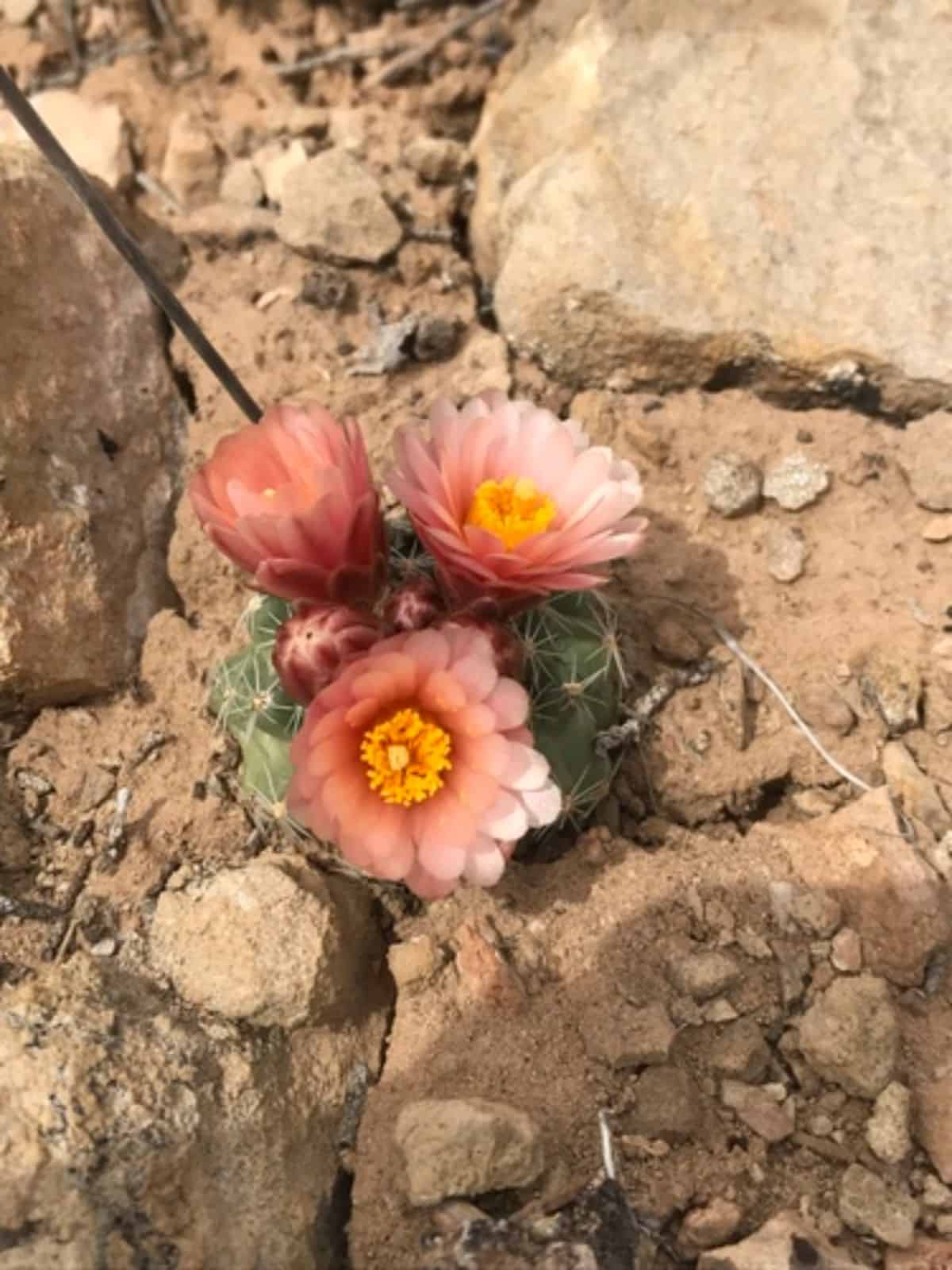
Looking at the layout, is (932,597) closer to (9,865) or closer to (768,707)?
(768,707)

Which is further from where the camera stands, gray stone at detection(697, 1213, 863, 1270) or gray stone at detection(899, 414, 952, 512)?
gray stone at detection(899, 414, 952, 512)

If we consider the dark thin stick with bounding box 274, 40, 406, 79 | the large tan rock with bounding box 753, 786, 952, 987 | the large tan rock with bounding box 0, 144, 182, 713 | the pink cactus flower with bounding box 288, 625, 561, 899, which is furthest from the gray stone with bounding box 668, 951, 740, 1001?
the dark thin stick with bounding box 274, 40, 406, 79

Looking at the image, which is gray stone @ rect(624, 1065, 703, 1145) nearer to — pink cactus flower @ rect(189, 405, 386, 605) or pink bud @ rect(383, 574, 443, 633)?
pink bud @ rect(383, 574, 443, 633)

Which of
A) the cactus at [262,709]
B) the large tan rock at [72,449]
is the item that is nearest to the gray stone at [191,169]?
the large tan rock at [72,449]

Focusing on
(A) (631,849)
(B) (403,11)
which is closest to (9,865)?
(A) (631,849)

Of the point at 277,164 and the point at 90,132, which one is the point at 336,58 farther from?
the point at 90,132
